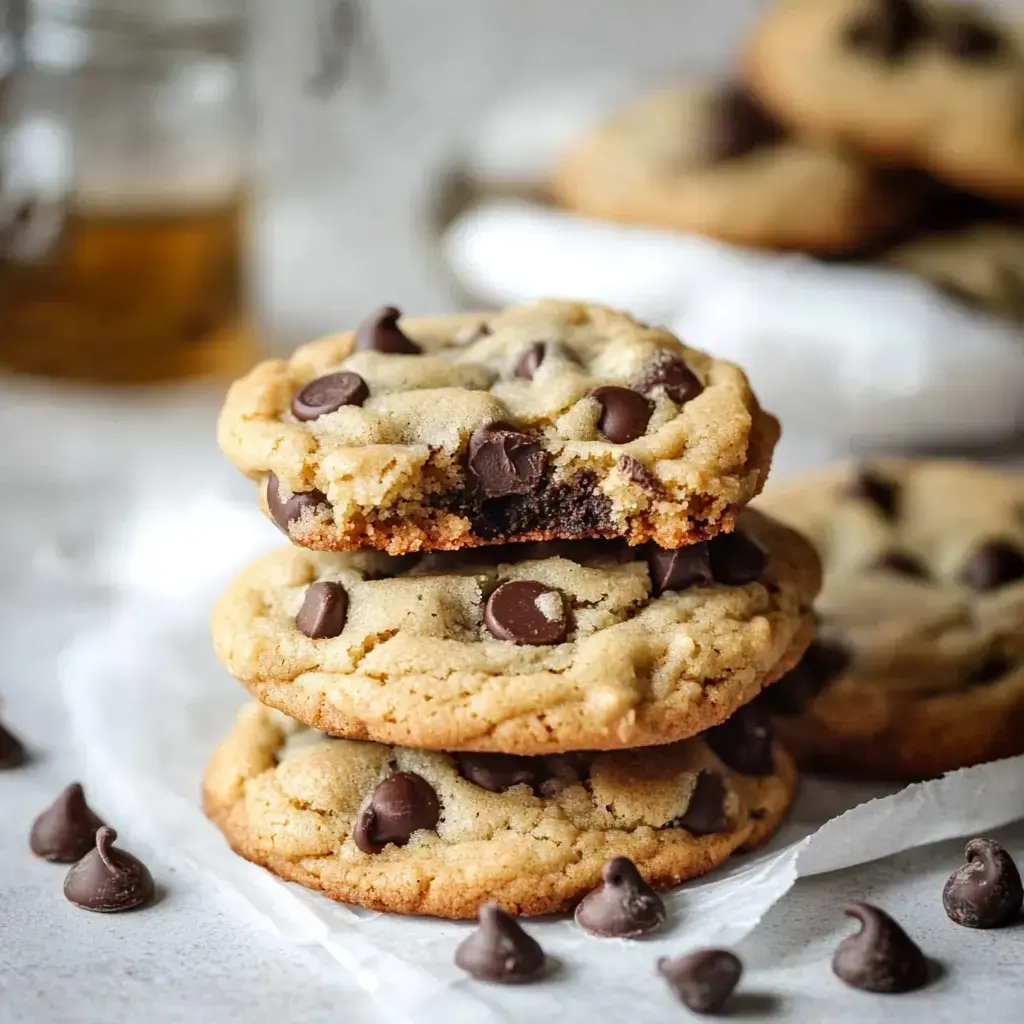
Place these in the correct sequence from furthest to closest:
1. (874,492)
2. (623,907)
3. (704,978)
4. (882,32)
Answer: (882,32)
(874,492)
(623,907)
(704,978)

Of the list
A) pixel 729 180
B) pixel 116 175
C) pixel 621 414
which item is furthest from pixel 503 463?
pixel 116 175

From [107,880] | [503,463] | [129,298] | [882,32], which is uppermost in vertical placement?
[882,32]

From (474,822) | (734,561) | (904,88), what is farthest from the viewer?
(904,88)

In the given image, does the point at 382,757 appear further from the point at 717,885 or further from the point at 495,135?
the point at 495,135

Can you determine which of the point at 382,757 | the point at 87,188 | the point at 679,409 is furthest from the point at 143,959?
the point at 87,188

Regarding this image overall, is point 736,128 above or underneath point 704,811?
above

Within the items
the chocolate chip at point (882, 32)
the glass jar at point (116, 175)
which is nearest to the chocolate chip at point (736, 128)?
the chocolate chip at point (882, 32)

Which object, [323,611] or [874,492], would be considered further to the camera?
[874,492]

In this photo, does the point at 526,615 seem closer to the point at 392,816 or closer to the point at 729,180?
the point at 392,816
